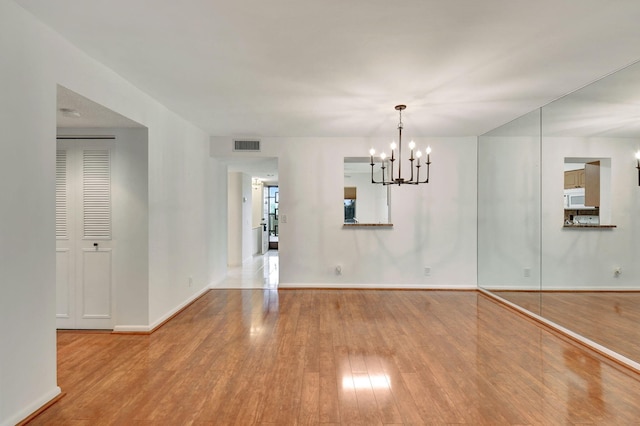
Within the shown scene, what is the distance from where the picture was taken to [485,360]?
2729 millimetres

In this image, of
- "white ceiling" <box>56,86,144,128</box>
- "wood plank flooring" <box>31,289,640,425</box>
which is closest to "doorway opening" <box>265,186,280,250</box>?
"wood plank flooring" <box>31,289,640,425</box>

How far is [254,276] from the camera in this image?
6.17 m

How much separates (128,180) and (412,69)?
3120 millimetres

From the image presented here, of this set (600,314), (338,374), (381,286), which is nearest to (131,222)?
(338,374)

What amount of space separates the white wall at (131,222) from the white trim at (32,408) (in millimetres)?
1198

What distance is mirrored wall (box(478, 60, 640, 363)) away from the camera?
109 inches

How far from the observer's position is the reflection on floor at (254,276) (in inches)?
215

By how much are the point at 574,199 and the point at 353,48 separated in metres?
3.06

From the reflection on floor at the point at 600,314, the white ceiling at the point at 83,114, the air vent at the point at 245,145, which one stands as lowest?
the reflection on floor at the point at 600,314

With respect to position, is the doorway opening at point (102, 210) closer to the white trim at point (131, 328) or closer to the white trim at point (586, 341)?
the white trim at point (131, 328)

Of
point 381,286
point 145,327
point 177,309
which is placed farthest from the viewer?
point 381,286

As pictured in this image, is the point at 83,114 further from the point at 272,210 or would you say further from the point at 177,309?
the point at 272,210

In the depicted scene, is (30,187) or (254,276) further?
(254,276)

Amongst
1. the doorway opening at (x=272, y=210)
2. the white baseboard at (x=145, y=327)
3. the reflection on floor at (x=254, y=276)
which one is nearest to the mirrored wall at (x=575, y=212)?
the reflection on floor at (x=254, y=276)
